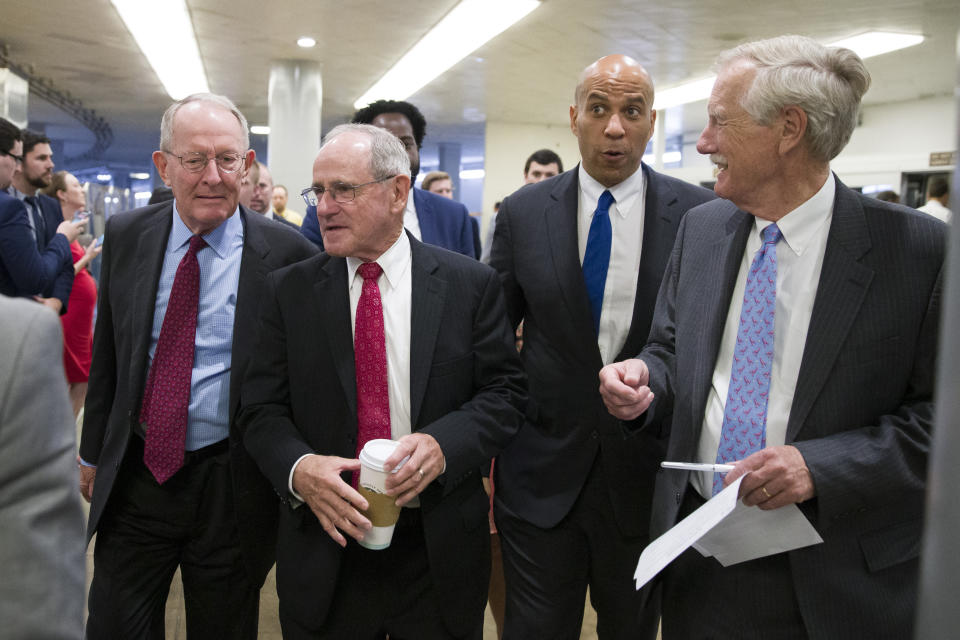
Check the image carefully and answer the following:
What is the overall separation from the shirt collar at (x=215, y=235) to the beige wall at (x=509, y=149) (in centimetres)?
1308

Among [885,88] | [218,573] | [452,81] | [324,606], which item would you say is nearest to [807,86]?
[324,606]

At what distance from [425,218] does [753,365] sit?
2.08 meters

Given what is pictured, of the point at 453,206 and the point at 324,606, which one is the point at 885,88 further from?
the point at 324,606

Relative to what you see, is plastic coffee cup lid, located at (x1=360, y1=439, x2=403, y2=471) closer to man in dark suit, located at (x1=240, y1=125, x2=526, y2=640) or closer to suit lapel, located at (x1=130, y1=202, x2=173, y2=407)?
man in dark suit, located at (x1=240, y1=125, x2=526, y2=640)

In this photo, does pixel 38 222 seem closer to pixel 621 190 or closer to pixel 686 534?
pixel 621 190

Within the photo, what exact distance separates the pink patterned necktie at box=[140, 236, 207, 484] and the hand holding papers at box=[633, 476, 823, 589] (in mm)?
1330

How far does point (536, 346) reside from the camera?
2.43 metres

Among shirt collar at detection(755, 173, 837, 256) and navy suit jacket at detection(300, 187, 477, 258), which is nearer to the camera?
shirt collar at detection(755, 173, 837, 256)

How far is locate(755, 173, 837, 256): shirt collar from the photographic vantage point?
1688 mm

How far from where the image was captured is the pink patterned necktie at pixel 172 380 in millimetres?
2145

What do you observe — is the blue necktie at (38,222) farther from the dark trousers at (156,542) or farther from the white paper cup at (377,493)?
the white paper cup at (377,493)

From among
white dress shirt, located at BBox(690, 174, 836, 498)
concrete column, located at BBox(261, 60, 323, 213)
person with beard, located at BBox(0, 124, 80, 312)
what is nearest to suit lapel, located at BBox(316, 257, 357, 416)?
white dress shirt, located at BBox(690, 174, 836, 498)

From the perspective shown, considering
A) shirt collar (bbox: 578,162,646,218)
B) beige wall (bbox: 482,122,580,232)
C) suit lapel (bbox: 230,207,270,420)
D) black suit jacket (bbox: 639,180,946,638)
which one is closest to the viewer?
black suit jacket (bbox: 639,180,946,638)

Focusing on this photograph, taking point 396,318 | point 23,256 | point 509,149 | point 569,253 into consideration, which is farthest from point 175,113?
point 509,149
